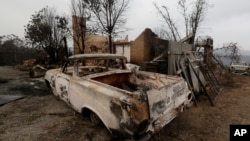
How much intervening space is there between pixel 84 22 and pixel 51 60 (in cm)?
458

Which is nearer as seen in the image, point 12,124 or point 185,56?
point 12,124

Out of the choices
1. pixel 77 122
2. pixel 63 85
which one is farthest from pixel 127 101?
pixel 63 85

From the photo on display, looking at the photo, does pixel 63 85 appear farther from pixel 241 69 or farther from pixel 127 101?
pixel 241 69

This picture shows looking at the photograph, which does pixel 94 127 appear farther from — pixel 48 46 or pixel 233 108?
pixel 48 46

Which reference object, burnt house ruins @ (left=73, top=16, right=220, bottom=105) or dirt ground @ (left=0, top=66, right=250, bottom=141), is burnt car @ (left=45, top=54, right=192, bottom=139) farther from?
burnt house ruins @ (left=73, top=16, right=220, bottom=105)

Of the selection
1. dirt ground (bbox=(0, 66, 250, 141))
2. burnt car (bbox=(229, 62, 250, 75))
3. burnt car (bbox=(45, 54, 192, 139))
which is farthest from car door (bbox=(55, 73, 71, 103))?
burnt car (bbox=(229, 62, 250, 75))

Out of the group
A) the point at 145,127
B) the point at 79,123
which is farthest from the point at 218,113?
the point at 79,123

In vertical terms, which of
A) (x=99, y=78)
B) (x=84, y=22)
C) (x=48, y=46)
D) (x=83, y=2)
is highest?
(x=83, y=2)

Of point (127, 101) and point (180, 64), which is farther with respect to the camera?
point (180, 64)

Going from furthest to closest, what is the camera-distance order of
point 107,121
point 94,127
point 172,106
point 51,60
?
point 51,60 → point 94,127 → point 172,106 → point 107,121

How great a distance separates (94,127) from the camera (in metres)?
3.86

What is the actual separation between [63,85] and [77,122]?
101 centimetres

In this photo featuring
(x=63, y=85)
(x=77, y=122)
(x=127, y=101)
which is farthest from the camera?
(x=63, y=85)

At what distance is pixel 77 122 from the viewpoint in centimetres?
411
